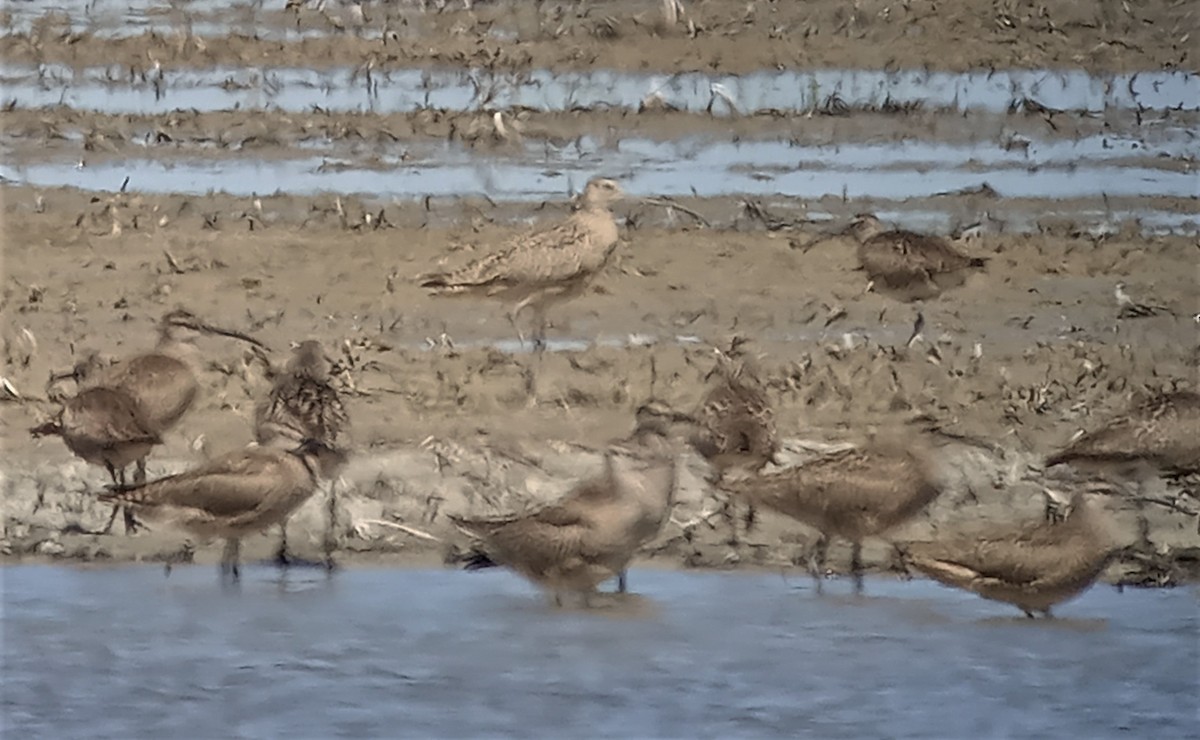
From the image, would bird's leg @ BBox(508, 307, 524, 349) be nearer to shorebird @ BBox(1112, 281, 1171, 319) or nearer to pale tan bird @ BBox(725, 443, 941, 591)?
pale tan bird @ BBox(725, 443, 941, 591)

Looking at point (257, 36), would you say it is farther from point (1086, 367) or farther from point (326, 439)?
point (1086, 367)

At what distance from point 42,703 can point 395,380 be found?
791mm

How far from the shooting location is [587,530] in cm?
288

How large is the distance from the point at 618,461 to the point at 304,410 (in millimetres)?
556

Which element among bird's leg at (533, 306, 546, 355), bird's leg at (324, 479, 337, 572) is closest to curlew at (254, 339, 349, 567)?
bird's leg at (324, 479, 337, 572)

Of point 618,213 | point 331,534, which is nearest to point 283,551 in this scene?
point 331,534

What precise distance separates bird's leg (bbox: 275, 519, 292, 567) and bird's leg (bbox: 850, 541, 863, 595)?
0.94m

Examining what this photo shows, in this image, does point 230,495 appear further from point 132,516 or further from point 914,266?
point 914,266

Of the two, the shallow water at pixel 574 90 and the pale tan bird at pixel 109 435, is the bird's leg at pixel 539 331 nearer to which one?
the shallow water at pixel 574 90

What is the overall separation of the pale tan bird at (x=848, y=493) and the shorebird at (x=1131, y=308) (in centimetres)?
49

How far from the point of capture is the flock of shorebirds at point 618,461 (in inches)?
114

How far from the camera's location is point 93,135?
3.26 meters

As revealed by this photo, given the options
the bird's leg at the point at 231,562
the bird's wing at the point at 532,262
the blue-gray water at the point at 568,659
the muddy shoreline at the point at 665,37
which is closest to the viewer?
the blue-gray water at the point at 568,659

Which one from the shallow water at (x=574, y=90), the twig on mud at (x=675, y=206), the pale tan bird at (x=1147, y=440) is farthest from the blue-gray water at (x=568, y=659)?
the shallow water at (x=574, y=90)
